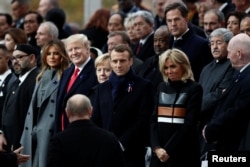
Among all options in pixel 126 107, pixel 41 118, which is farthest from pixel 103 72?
pixel 41 118

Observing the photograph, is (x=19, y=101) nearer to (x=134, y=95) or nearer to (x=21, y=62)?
(x=21, y=62)

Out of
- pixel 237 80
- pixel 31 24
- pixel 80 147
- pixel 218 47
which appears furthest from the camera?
pixel 31 24

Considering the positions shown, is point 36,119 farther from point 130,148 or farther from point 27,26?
point 27,26

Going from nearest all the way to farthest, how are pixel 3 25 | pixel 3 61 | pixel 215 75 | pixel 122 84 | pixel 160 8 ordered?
1. pixel 122 84
2. pixel 215 75
3. pixel 3 61
4. pixel 160 8
5. pixel 3 25

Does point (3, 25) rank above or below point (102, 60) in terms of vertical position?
above

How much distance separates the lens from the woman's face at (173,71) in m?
14.9

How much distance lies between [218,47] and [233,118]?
1.79 m

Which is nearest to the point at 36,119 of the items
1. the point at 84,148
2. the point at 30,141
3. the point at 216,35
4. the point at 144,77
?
the point at 30,141

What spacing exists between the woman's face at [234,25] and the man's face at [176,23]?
72cm

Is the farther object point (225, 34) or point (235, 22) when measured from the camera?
point (235, 22)

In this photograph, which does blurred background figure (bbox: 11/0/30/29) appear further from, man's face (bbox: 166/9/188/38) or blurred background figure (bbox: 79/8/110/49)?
man's face (bbox: 166/9/188/38)

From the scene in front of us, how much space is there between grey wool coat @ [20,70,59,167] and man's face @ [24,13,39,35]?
3.87m

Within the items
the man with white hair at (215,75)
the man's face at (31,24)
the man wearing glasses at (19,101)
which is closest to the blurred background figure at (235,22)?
the man with white hair at (215,75)

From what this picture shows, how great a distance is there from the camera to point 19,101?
1712cm
